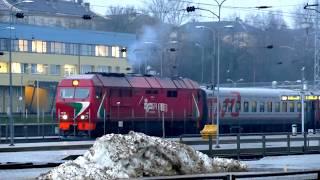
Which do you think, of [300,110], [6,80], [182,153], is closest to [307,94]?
[300,110]

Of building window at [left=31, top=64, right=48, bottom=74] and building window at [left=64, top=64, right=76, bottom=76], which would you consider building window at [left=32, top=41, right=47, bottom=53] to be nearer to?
building window at [left=31, top=64, right=48, bottom=74]

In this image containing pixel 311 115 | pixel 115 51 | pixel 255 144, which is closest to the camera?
pixel 255 144

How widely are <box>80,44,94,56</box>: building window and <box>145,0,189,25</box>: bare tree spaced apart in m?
22.0

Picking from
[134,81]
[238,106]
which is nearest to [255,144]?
[134,81]

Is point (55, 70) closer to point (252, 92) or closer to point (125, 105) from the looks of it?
point (252, 92)

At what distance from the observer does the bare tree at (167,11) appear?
72000mm

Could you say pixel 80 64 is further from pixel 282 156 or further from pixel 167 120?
pixel 282 156

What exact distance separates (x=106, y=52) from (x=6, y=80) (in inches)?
649

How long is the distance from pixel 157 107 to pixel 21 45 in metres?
42.0

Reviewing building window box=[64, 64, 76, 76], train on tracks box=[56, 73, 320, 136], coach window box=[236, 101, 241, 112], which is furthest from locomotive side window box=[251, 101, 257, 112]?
building window box=[64, 64, 76, 76]

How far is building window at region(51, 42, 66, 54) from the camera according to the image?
3698 inches

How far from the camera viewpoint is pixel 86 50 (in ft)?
319

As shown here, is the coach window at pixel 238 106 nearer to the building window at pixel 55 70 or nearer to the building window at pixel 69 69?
the building window at pixel 69 69

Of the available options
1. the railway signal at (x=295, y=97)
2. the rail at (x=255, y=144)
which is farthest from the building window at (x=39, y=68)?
the rail at (x=255, y=144)
